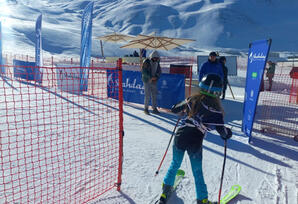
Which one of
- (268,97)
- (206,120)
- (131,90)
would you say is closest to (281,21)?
(268,97)

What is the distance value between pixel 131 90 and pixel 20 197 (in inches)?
244

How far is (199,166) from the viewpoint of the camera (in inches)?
112

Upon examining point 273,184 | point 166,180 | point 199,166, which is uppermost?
point 199,166

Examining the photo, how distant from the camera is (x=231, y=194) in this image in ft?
11.2

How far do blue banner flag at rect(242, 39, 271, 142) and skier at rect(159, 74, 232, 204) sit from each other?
270 centimetres

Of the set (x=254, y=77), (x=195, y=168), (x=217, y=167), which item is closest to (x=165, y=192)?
(x=195, y=168)

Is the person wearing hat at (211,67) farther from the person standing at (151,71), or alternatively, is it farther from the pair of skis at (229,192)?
the pair of skis at (229,192)

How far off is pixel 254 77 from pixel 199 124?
124 inches

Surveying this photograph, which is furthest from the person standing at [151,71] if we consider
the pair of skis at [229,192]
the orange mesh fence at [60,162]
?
the pair of skis at [229,192]

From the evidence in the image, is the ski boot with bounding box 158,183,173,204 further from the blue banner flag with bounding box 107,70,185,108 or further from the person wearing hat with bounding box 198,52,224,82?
the blue banner flag with bounding box 107,70,185,108

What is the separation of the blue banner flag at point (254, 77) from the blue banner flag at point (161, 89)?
2581mm

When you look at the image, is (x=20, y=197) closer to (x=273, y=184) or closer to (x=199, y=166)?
(x=199, y=166)

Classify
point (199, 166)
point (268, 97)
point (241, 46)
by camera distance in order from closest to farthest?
point (199, 166) < point (268, 97) < point (241, 46)

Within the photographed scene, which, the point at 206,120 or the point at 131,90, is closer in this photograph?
the point at 206,120
